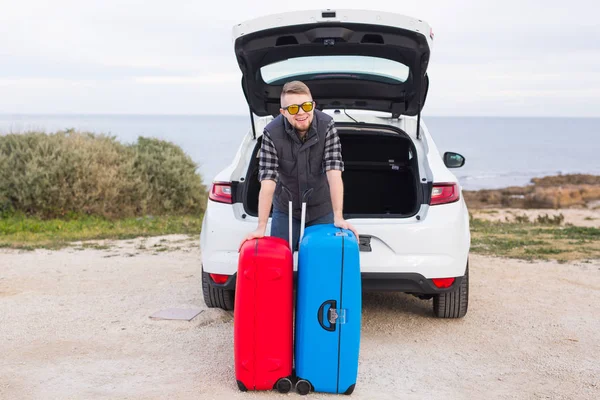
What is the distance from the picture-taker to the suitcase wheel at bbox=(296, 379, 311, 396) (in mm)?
3795

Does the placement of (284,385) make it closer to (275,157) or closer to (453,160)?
(275,157)

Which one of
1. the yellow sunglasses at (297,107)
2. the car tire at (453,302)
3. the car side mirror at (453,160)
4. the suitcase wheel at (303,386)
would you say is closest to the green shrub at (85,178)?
the car side mirror at (453,160)

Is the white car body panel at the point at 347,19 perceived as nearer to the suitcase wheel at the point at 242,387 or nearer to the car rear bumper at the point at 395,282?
the car rear bumper at the point at 395,282

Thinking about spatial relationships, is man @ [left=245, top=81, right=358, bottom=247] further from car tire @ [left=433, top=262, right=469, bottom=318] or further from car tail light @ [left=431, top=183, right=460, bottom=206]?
car tire @ [left=433, top=262, right=469, bottom=318]

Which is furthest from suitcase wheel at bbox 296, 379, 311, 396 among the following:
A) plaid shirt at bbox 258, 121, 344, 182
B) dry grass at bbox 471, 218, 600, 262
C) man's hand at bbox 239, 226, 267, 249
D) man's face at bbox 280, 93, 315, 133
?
dry grass at bbox 471, 218, 600, 262

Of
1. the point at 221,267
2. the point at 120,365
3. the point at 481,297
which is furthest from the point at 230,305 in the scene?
the point at 481,297

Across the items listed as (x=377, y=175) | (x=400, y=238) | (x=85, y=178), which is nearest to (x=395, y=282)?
(x=400, y=238)

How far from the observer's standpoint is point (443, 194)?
15.8ft

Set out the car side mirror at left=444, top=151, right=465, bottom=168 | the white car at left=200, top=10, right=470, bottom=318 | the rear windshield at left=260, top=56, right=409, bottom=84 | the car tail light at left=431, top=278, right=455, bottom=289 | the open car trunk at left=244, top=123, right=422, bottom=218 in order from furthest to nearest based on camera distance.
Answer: the open car trunk at left=244, top=123, right=422, bottom=218 → the car side mirror at left=444, top=151, right=465, bottom=168 → the rear windshield at left=260, top=56, right=409, bottom=84 → the car tail light at left=431, top=278, right=455, bottom=289 → the white car at left=200, top=10, right=470, bottom=318

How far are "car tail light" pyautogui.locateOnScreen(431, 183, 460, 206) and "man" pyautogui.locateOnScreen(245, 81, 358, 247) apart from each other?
0.86 metres

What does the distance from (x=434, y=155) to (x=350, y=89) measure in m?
0.88

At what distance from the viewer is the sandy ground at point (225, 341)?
12.9ft

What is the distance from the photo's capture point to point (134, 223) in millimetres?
11867

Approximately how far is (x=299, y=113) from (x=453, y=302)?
6.99 ft
